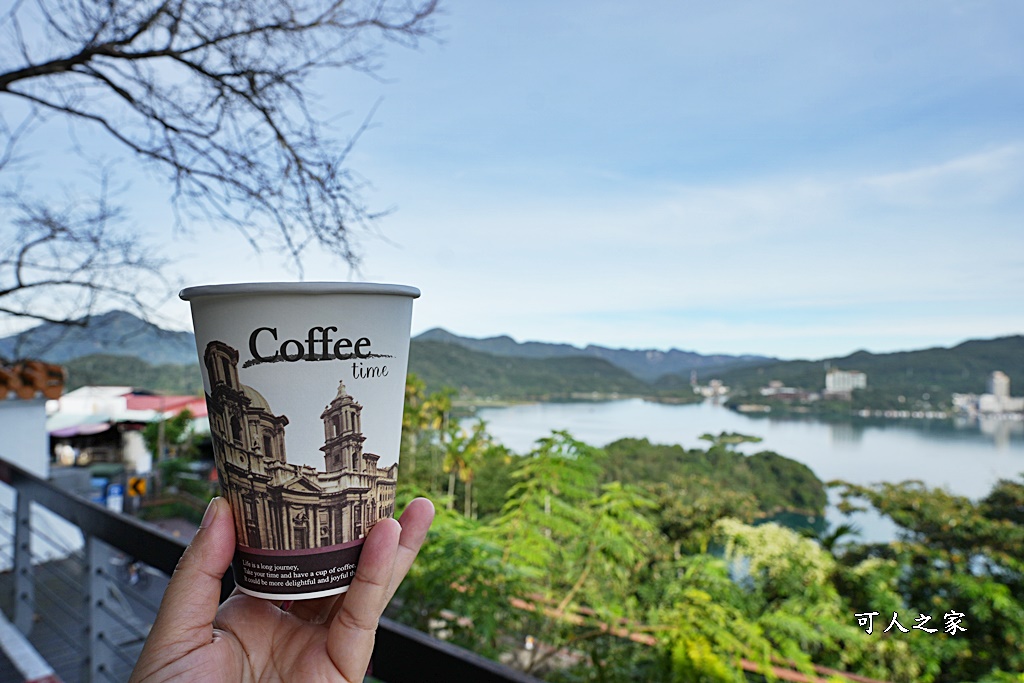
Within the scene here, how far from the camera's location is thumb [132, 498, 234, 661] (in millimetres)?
496

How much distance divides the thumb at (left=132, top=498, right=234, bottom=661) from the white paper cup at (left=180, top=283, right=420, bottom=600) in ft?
0.04

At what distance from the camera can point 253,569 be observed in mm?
503

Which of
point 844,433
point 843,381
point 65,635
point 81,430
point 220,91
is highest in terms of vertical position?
point 220,91

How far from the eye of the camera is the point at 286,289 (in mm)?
439

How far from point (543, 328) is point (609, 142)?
1.94 m

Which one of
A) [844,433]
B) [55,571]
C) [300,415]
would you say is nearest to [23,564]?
[55,571]

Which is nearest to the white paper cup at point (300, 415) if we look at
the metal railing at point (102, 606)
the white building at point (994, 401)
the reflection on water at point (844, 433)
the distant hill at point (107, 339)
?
the metal railing at point (102, 606)

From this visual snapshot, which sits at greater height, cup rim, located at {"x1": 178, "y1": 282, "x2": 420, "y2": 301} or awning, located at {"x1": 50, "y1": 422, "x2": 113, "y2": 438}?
cup rim, located at {"x1": 178, "y1": 282, "x2": 420, "y2": 301}

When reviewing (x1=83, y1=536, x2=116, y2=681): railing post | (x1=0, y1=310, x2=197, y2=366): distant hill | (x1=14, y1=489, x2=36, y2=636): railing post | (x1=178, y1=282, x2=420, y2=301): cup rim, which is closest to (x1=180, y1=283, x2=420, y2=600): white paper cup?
(x1=178, y1=282, x2=420, y2=301): cup rim

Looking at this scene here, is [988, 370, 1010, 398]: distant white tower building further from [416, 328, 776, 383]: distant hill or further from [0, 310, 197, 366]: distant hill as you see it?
[0, 310, 197, 366]: distant hill

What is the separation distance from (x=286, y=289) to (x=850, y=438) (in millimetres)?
7392

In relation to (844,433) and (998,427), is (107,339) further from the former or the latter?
(998,427)

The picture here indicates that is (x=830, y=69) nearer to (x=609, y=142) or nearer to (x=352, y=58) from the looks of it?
(x=609, y=142)

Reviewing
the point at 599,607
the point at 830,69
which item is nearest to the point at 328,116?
the point at 599,607
